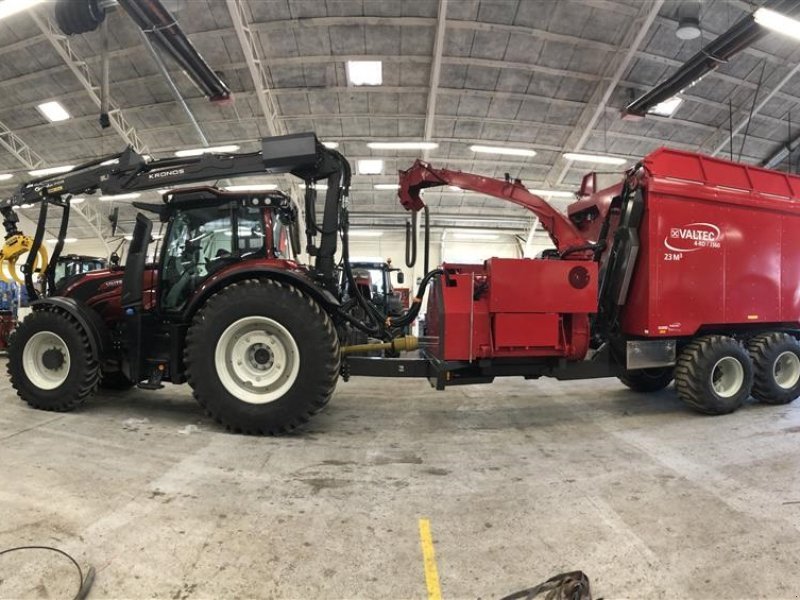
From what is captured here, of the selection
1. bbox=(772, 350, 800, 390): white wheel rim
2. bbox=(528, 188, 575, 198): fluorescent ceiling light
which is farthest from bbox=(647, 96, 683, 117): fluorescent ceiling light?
bbox=(772, 350, 800, 390): white wheel rim

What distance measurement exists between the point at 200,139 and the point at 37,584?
37.6 ft

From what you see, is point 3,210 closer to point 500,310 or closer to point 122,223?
point 500,310

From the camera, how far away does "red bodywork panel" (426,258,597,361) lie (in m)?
3.99

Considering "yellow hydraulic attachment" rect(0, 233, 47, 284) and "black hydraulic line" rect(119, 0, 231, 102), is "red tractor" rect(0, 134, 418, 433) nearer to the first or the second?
"yellow hydraulic attachment" rect(0, 233, 47, 284)

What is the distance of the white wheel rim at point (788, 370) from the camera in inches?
193

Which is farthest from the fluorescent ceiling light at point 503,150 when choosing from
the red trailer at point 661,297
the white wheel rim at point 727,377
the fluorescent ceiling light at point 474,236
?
the white wheel rim at point 727,377

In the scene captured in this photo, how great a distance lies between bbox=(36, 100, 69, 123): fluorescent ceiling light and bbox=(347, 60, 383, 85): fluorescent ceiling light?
7320 millimetres

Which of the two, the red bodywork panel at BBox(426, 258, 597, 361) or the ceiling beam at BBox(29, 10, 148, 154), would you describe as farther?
the ceiling beam at BBox(29, 10, 148, 154)

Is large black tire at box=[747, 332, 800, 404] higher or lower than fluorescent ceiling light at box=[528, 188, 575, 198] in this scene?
lower

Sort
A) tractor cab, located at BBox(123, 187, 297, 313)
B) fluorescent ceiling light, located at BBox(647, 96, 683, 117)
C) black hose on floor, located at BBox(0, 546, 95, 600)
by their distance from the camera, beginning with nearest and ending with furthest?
black hose on floor, located at BBox(0, 546, 95, 600)
tractor cab, located at BBox(123, 187, 297, 313)
fluorescent ceiling light, located at BBox(647, 96, 683, 117)

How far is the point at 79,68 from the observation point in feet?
29.6

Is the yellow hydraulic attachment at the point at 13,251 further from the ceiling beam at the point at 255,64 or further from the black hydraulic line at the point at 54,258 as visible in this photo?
the ceiling beam at the point at 255,64

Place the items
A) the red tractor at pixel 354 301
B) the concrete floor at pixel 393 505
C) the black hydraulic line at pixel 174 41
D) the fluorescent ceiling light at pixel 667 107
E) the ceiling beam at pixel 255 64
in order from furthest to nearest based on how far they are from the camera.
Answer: the fluorescent ceiling light at pixel 667 107 < the ceiling beam at pixel 255 64 < the black hydraulic line at pixel 174 41 < the red tractor at pixel 354 301 < the concrete floor at pixel 393 505

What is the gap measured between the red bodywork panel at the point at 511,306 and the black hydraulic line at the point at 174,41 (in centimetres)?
703
